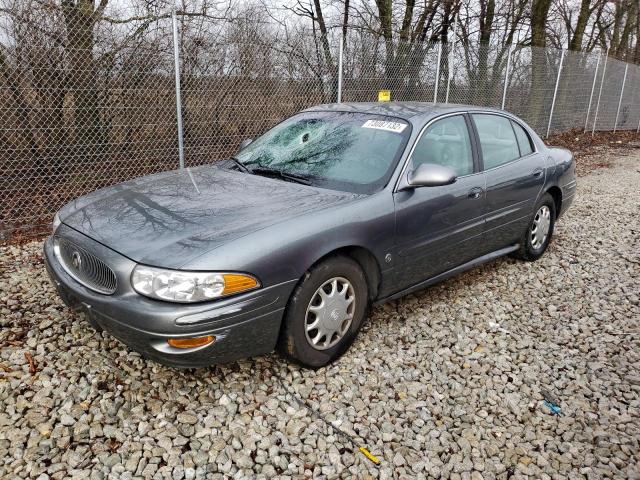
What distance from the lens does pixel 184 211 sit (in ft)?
8.97

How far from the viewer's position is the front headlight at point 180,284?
7.40 ft

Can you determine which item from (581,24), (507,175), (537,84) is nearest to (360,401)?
(507,175)

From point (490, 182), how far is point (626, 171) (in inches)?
337

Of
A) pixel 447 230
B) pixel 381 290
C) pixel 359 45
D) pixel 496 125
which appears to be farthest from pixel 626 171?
pixel 381 290

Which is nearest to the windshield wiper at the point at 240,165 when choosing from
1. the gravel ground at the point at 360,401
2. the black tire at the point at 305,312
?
the black tire at the point at 305,312

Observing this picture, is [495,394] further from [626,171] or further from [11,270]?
[626,171]

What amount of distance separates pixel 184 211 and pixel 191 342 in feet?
2.66

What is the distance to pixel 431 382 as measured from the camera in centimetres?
287

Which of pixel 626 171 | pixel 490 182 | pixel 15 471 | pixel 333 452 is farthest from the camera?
pixel 626 171

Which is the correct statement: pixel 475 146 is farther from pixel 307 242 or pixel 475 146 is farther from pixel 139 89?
pixel 139 89

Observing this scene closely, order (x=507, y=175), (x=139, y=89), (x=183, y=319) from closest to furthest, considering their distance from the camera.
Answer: (x=183, y=319) < (x=507, y=175) < (x=139, y=89)

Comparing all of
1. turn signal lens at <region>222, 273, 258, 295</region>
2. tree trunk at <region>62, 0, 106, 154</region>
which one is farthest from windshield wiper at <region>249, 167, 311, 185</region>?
tree trunk at <region>62, 0, 106, 154</region>

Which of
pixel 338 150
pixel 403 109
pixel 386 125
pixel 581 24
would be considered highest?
pixel 581 24

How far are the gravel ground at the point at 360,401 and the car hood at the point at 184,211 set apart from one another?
2.18 ft
